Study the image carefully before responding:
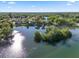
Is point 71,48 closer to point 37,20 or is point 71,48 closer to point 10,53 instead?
point 37,20

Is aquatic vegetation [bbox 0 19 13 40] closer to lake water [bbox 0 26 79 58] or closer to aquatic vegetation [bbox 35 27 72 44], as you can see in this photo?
lake water [bbox 0 26 79 58]

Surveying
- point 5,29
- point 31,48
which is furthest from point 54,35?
point 5,29

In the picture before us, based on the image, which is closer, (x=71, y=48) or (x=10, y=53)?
(x=10, y=53)

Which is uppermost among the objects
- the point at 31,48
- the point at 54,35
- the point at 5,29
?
the point at 5,29

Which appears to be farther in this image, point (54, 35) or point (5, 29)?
point (54, 35)

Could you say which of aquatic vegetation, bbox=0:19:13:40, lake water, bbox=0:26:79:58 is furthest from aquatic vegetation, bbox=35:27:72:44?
aquatic vegetation, bbox=0:19:13:40

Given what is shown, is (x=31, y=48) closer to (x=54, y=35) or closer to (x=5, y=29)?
(x=54, y=35)

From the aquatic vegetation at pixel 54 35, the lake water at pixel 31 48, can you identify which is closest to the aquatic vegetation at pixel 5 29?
the lake water at pixel 31 48

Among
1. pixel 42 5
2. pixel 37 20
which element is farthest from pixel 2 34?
pixel 42 5
